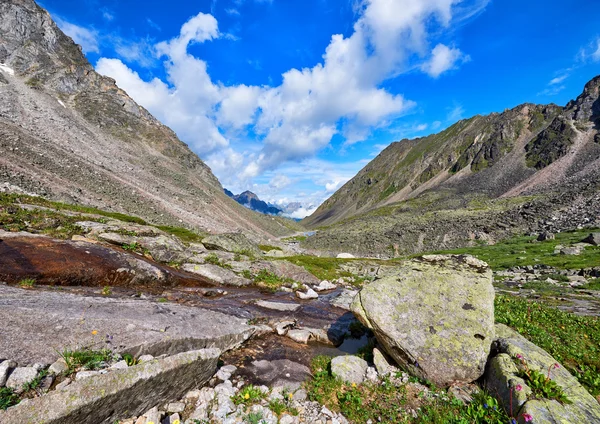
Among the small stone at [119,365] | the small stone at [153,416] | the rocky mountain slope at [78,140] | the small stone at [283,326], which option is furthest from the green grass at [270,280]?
the rocky mountain slope at [78,140]

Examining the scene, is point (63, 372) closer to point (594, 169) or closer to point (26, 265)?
point (26, 265)

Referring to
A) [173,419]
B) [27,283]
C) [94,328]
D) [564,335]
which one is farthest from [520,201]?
[27,283]

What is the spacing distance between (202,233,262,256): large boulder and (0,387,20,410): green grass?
35845 mm

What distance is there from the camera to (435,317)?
1070cm

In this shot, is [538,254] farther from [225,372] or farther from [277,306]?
[225,372]

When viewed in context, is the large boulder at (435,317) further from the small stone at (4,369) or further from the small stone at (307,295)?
the small stone at (307,295)

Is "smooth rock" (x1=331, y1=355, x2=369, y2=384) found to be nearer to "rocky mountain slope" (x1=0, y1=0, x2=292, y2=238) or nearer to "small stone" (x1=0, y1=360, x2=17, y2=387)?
"small stone" (x1=0, y1=360, x2=17, y2=387)

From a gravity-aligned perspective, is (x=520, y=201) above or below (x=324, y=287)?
above

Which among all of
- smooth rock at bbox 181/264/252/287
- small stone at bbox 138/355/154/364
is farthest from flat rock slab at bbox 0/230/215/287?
small stone at bbox 138/355/154/364

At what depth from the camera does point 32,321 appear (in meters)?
8.23

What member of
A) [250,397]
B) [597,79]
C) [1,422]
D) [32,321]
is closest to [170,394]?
[250,397]

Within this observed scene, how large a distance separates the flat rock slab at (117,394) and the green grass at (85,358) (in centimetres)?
154

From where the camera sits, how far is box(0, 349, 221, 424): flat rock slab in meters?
5.04

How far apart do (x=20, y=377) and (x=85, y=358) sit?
144 cm
